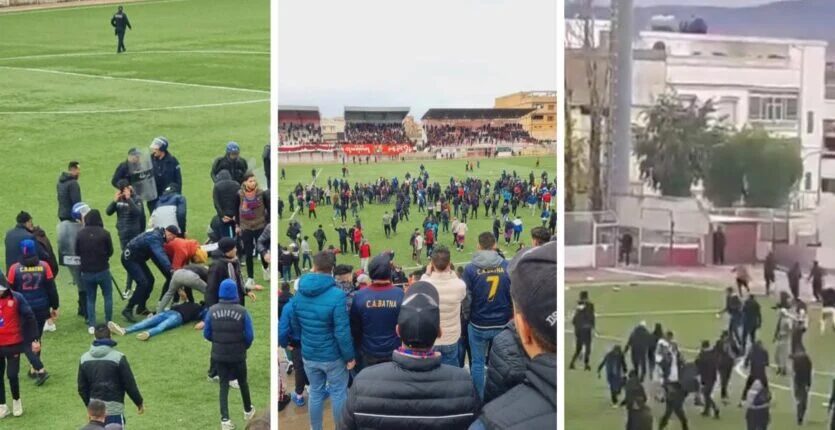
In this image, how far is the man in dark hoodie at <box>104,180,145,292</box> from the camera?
22.1ft

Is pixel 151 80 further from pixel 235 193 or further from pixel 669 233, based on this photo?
pixel 669 233

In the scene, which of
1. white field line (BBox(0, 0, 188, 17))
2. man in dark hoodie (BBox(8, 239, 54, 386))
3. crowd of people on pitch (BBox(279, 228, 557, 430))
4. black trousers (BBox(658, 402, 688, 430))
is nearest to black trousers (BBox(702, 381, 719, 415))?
black trousers (BBox(658, 402, 688, 430))

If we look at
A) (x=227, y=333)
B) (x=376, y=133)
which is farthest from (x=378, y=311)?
(x=376, y=133)

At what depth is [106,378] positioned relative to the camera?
564cm

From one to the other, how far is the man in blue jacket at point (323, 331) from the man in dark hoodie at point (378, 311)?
0.08m

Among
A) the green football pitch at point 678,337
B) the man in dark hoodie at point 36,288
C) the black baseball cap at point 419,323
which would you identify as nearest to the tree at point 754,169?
the green football pitch at point 678,337

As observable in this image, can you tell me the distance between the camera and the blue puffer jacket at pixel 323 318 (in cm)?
541

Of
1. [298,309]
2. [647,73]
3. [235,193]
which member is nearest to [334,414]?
[298,309]

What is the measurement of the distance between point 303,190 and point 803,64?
9.07 ft

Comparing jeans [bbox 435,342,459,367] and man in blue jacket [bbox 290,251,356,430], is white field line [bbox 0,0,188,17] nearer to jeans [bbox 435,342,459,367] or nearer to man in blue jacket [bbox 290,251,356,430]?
man in blue jacket [bbox 290,251,356,430]

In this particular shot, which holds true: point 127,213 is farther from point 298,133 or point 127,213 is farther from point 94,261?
point 298,133

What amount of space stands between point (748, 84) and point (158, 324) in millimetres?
3686

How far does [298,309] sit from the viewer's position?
5.49 m

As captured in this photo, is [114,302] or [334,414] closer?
[334,414]
